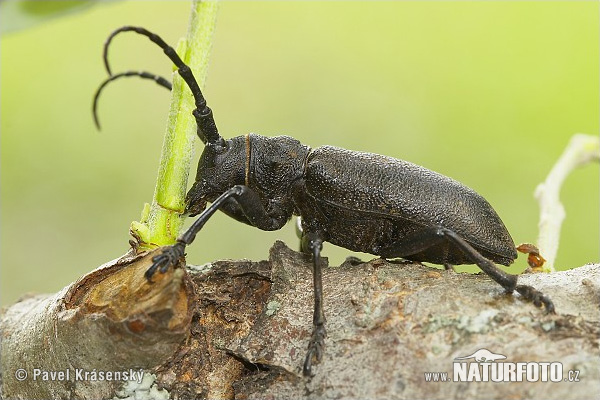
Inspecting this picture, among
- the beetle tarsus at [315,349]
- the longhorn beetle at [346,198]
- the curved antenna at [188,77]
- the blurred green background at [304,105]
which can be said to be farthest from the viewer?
the blurred green background at [304,105]

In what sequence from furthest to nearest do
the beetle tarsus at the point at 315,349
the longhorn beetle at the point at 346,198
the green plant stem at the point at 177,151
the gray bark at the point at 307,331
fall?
the longhorn beetle at the point at 346,198 < the green plant stem at the point at 177,151 < the beetle tarsus at the point at 315,349 < the gray bark at the point at 307,331

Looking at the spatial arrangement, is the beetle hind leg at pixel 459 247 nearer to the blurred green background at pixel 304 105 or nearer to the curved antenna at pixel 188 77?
the curved antenna at pixel 188 77

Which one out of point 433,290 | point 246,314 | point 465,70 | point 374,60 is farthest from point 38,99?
Answer: point 433,290

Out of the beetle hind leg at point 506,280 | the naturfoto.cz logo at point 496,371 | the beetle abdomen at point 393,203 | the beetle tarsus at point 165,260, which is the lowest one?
the naturfoto.cz logo at point 496,371

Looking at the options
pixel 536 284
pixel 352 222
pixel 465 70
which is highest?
Result: pixel 465 70

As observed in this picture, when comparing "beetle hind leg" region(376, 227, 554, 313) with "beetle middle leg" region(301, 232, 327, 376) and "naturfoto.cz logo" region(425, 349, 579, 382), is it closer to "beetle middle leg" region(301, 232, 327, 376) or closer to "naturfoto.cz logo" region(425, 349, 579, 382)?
"naturfoto.cz logo" region(425, 349, 579, 382)

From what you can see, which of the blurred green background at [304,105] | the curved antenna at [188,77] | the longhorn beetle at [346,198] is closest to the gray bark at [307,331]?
the longhorn beetle at [346,198]

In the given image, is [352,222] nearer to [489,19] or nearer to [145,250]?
[145,250]
